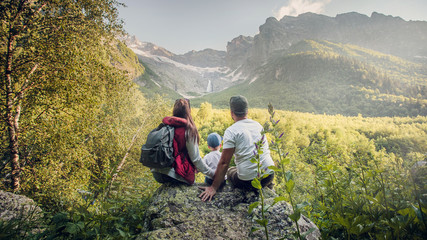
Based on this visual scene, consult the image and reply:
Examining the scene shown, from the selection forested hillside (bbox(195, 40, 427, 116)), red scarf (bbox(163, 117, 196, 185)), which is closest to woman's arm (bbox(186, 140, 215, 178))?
red scarf (bbox(163, 117, 196, 185))

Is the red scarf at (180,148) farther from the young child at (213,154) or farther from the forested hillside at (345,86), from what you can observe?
the forested hillside at (345,86)

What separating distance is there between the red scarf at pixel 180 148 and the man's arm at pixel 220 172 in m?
0.42

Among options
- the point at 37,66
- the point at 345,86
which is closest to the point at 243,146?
the point at 37,66

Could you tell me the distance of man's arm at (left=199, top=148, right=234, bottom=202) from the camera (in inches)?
102

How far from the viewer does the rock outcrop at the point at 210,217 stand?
1907mm

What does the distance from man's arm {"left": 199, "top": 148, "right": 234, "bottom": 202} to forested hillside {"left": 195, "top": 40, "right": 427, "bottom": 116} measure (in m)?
84.6

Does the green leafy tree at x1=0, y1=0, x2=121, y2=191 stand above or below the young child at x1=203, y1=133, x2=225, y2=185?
above

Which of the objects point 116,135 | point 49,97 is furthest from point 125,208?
point 116,135

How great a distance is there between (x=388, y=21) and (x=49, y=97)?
283 m

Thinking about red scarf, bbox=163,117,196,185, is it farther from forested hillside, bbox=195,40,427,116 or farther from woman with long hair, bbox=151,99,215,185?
forested hillside, bbox=195,40,427,116

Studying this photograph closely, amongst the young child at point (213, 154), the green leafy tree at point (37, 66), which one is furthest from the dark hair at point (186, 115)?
the green leafy tree at point (37, 66)

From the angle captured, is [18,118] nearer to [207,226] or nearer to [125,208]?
[125,208]

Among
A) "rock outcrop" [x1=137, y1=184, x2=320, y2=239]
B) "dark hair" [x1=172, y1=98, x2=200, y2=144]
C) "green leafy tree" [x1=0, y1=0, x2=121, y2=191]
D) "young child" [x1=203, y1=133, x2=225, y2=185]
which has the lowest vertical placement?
"rock outcrop" [x1=137, y1=184, x2=320, y2=239]

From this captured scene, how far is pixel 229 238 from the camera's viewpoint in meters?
1.89
